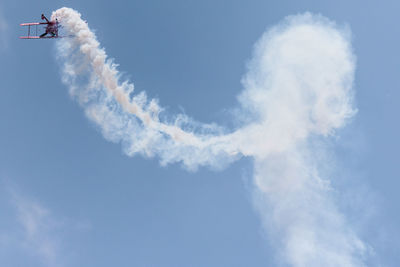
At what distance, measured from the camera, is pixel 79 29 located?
8175cm

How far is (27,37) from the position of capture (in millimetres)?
79750

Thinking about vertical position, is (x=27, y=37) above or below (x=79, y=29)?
below

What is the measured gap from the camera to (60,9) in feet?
267

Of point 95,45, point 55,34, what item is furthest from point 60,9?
point 95,45

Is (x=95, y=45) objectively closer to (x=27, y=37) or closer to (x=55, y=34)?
(x=55, y=34)

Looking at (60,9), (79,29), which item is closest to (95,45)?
(79,29)

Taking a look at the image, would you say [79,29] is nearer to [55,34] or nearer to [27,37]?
[55,34]

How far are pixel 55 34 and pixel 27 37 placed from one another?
229 inches

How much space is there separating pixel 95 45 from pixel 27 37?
562 inches

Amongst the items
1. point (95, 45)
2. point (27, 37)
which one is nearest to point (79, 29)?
point (95, 45)

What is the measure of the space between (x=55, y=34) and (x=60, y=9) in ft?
18.8

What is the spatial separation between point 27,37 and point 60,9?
30.9 ft

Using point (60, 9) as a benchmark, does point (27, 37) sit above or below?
below

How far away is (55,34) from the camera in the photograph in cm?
8081
